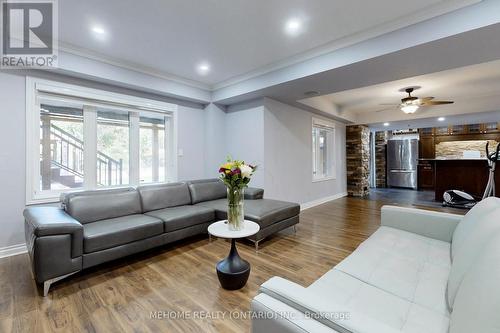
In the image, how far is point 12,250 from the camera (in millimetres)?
2852

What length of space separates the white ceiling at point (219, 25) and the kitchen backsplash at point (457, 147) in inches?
304

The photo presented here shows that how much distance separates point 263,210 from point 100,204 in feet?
6.99

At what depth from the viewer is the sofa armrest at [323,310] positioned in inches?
31.1

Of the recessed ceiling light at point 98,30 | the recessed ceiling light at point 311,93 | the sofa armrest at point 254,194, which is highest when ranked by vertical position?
the recessed ceiling light at point 98,30

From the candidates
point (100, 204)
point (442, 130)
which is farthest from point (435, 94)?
point (100, 204)

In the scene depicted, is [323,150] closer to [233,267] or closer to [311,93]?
[311,93]

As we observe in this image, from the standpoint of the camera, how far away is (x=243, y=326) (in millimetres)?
1680

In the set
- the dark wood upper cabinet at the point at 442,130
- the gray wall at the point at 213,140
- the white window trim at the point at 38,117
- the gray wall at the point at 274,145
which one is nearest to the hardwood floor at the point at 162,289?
the white window trim at the point at 38,117

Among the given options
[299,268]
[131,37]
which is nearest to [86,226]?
[131,37]

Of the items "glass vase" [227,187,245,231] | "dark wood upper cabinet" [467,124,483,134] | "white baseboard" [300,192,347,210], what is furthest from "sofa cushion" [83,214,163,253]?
"dark wood upper cabinet" [467,124,483,134]

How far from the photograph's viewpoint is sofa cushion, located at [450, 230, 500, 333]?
0.67 metres

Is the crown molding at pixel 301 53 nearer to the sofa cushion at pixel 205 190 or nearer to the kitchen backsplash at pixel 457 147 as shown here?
the sofa cushion at pixel 205 190

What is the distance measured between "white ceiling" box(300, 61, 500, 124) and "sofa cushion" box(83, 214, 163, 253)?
367cm

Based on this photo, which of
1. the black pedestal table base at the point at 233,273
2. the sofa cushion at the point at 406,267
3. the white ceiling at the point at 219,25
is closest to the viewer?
the sofa cushion at the point at 406,267
